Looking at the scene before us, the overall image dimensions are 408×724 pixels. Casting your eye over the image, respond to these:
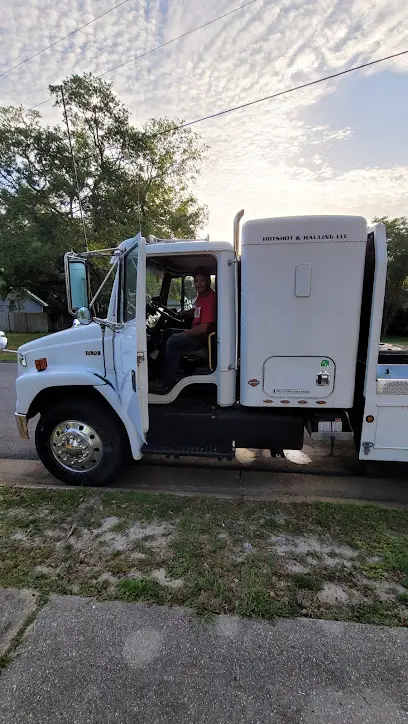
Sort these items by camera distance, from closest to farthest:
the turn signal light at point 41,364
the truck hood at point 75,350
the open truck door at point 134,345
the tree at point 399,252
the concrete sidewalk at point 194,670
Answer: the concrete sidewalk at point 194,670 < the open truck door at point 134,345 < the truck hood at point 75,350 < the turn signal light at point 41,364 < the tree at point 399,252

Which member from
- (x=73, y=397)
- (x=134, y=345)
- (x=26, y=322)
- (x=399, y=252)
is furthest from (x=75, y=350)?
(x=26, y=322)

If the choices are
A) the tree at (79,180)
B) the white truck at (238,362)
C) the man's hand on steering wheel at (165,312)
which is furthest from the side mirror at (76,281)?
the tree at (79,180)

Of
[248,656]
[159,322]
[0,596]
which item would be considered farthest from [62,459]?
[248,656]

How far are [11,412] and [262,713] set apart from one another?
6.24 metres

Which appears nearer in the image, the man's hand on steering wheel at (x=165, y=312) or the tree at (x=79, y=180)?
the man's hand on steering wheel at (x=165, y=312)

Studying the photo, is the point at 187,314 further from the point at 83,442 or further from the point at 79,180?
the point at 79,180

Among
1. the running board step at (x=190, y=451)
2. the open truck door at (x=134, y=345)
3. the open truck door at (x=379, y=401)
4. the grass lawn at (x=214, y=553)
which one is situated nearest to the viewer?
the grass lawn at (x=214, y=553)

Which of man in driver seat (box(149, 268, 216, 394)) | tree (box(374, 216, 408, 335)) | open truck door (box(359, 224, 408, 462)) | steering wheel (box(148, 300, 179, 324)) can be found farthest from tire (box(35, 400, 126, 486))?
tree (box(374, 216, 408, 335))

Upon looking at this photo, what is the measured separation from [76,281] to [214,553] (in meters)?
2.75

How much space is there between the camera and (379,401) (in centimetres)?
324

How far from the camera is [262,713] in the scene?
1692 mm

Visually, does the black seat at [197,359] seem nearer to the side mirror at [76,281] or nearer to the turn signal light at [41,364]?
the side mirror at [76,281]

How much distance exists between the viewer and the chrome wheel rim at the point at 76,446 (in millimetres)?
3668

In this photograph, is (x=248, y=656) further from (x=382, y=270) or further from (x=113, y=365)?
(x=382, y=270)
